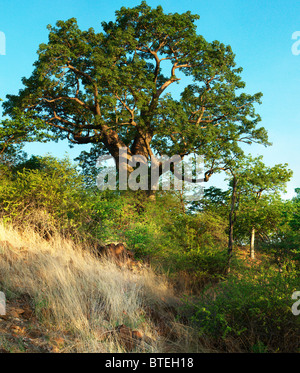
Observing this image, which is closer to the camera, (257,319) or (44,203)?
(257,319)

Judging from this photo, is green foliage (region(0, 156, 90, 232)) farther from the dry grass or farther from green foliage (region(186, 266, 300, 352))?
green foliage (region(186, 266, 300, 352))

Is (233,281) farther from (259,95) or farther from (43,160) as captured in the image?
(259,95)

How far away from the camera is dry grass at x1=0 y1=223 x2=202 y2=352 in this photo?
3.51 meters

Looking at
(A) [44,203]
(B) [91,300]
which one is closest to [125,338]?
(B) [91,300]

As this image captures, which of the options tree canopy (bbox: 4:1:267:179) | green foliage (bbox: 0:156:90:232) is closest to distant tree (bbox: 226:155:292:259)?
tree canopy (bbox: 4:1:267:179)

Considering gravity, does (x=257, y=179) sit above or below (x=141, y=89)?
below

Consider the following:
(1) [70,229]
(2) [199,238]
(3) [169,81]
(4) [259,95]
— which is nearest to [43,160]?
(1) [70,229]

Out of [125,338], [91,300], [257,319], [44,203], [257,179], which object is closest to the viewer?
[125,338]

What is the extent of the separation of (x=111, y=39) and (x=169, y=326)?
46.0 feet

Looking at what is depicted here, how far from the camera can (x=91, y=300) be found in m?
4.33

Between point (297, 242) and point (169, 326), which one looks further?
point (297, 242)

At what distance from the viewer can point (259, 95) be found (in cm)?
1681

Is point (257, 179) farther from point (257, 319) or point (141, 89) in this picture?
point (257, 319)
